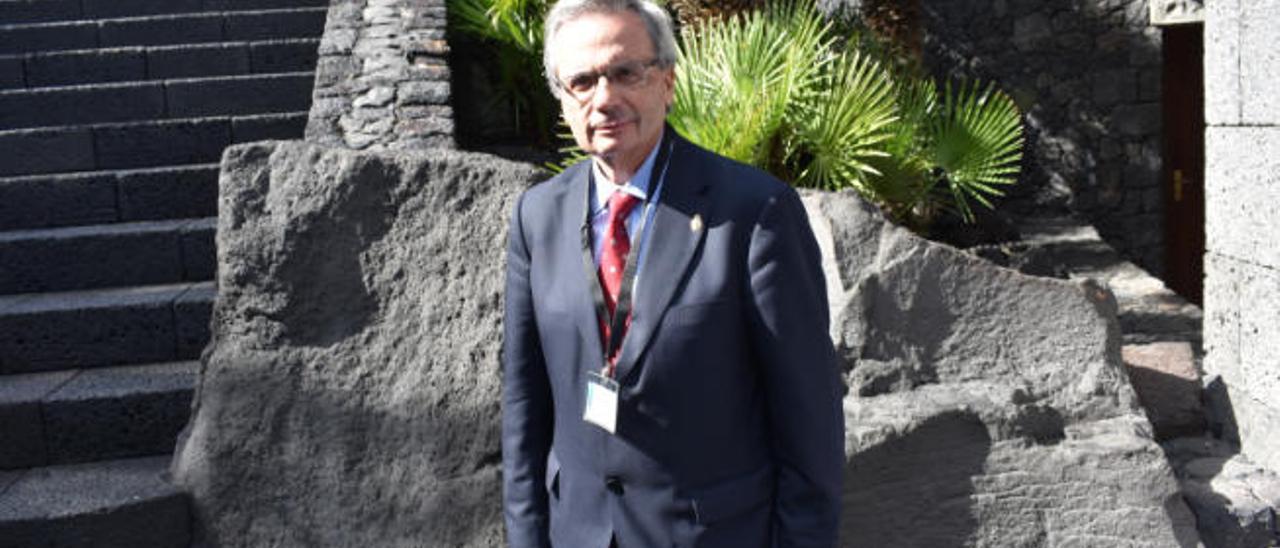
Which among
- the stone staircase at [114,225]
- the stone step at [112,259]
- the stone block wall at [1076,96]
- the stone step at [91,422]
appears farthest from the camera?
the stone block wall at [1076,96]

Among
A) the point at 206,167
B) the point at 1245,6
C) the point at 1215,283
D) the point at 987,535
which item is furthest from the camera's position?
the point at 206,167

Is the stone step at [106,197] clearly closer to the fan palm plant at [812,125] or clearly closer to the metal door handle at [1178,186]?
the fan palm plant at [812,125]

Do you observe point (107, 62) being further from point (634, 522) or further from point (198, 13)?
point (634, 522)

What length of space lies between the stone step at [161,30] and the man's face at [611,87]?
16.1 feet

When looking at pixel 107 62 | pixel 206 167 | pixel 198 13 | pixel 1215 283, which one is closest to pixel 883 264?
pixel 1215 283

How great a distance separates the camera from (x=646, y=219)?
6.46 ft

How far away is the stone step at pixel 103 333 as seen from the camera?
13.2 feet

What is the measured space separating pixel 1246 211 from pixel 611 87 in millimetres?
2785

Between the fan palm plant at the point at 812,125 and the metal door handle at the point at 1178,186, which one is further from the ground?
the fan palm plant at the point at 812,125

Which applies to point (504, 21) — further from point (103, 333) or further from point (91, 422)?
point (91, 422)

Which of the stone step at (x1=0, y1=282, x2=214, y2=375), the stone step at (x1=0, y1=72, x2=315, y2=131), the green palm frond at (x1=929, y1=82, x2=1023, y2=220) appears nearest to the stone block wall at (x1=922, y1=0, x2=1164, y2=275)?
the green palm frond at (x1=929, y1=82, x2=1023, y2=220)

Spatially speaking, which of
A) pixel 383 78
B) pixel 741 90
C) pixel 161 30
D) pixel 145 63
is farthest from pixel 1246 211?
pixel 161 30

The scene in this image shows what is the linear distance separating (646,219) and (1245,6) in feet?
8.87

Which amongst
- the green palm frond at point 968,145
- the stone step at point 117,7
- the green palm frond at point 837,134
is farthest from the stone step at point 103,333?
the stone step at point 117,7
